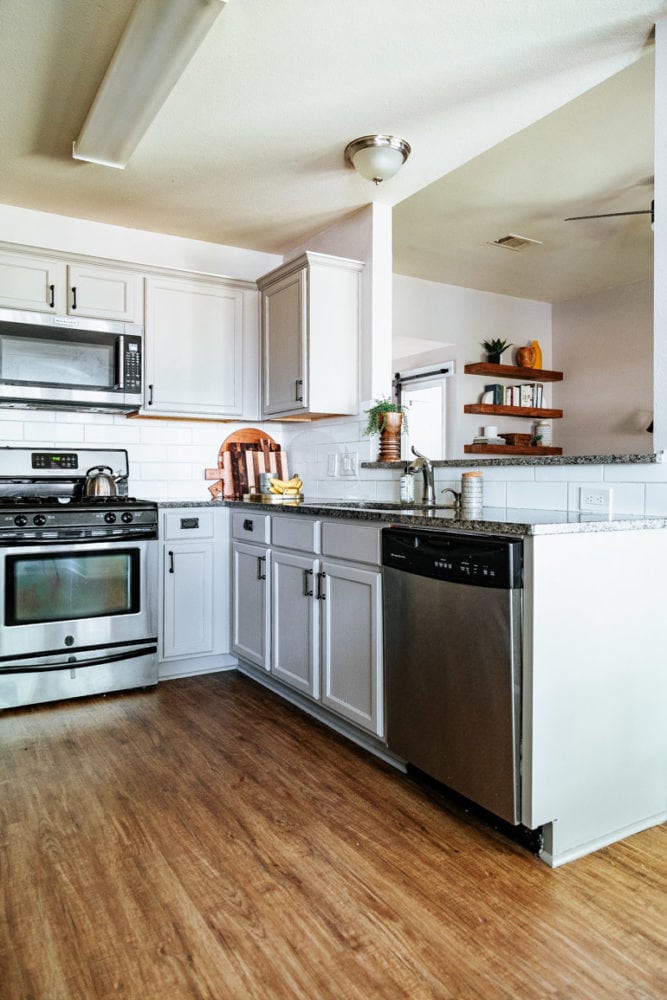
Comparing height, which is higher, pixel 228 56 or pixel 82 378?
pixel 228 56

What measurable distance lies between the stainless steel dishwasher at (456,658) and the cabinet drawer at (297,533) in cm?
52

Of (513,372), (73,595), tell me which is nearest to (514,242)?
(513,372)

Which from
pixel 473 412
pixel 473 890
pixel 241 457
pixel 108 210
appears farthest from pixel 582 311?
pixel 473 890

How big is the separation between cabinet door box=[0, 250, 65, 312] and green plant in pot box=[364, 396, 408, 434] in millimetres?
1665

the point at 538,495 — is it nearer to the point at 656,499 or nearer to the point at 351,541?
the point at 656,499

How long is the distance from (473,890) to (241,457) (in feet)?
9.42

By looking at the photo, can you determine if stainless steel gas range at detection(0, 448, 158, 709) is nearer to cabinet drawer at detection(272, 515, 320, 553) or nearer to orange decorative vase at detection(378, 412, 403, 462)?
cabinet drawer at detection(272, 515, 320, 553)

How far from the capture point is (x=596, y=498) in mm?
2162

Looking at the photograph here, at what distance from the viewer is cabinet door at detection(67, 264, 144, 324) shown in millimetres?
3393

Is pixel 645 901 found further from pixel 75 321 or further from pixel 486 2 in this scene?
pixel 75 321

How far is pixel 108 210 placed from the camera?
3.47 metres

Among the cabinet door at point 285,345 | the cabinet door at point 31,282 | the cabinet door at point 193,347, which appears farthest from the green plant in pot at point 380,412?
the cabinet door at point 31,282

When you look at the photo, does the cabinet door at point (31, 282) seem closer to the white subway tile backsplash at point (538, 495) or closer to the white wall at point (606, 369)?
the white subway tile backsplash at point (538, 495)

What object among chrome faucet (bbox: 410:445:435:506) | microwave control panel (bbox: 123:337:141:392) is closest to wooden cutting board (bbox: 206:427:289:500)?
microwave control panel (bbox: 123:337:141:392)
